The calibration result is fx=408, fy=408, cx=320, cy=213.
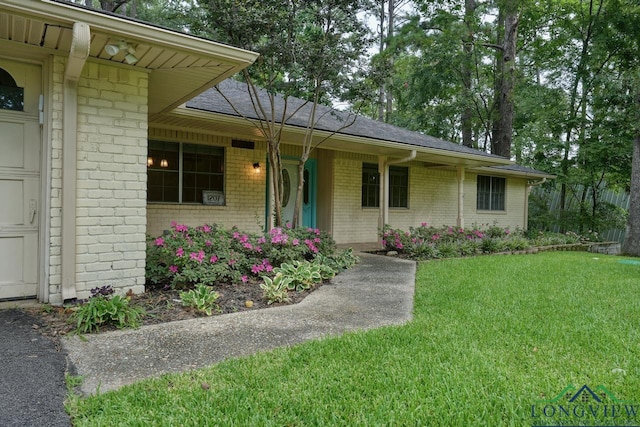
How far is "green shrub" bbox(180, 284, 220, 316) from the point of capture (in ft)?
12.9

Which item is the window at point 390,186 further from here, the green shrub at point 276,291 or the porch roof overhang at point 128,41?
the porch roof overhang at point 128,41

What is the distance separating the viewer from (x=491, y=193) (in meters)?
14.1

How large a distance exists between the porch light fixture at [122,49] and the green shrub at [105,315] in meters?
2.17

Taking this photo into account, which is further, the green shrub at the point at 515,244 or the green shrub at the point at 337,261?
the green shrub at the point at 515,244

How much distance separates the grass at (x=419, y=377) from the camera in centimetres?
206

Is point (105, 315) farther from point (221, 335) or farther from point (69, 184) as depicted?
point (69, 184)

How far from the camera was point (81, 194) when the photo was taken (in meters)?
4.00

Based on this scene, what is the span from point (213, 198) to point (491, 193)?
33.1ft

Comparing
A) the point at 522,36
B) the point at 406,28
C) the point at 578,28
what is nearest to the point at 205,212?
the point at 406,28

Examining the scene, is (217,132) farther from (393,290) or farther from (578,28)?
(578,28)

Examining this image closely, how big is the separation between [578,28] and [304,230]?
14699 millimetres

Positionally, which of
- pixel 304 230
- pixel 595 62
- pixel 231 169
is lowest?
pixel 304 230

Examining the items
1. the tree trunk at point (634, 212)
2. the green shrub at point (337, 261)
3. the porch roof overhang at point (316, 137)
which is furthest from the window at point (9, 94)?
the tree trunk at point (634, 212)

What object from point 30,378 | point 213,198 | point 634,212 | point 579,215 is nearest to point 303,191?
point 213,198
